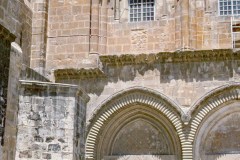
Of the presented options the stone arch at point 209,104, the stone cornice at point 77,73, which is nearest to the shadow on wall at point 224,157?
the stone arch at point 209,104

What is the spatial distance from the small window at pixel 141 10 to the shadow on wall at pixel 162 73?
1.61 meters

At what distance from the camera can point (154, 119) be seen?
564 inches

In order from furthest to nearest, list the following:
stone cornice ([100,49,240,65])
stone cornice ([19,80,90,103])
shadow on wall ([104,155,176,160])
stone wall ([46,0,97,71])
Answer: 1. stone wall ([46,0,97,71])
2. shadow on wall ([104,155,176,160])
3. stone cornice ([100,49,240,65])
4. stone cornice ([19,80,90,103])

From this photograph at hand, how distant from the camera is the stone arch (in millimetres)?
13539

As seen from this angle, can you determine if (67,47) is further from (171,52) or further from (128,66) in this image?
(171,52)

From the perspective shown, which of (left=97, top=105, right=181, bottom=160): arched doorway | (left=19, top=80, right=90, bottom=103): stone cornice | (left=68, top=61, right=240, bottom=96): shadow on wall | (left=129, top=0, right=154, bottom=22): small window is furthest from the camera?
(left=129, top=0, right=154, bottom=22): small window

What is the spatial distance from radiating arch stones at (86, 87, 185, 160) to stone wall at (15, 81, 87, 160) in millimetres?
4405

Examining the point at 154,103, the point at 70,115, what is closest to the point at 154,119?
the point at 154,103

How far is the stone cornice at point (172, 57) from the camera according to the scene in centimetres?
1370

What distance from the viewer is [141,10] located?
15.2 m

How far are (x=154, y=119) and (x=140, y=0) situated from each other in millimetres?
3636

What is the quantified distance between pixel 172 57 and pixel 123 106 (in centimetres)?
190

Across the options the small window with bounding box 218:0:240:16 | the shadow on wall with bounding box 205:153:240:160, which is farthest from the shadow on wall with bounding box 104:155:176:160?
the small window with bounding box 218:0:240:16

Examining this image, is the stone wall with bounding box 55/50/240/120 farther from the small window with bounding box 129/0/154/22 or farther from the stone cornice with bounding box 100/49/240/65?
the small window with bounding box 129/0/154/22
